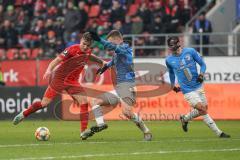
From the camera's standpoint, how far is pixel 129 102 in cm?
1670

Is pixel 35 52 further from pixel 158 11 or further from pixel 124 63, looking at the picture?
pixel 124 63

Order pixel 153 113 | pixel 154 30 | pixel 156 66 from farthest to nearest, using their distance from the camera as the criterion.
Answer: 1. pixel 154 30
2. pixel 156 66
3. pixel 153 113

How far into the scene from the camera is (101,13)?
105 feet

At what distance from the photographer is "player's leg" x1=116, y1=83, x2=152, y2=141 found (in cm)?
1659

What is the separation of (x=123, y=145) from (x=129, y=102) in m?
1.36

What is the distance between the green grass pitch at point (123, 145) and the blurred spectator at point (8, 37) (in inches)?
424

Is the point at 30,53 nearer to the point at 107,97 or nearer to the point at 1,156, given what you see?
the point at 107,97

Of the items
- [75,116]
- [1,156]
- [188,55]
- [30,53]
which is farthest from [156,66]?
[1,156]

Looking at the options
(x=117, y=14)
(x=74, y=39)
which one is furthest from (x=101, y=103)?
(x=117, y=14)

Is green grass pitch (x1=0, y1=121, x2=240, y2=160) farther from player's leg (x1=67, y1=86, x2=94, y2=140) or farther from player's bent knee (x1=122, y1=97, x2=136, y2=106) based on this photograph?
player's bent knee (x1=122, y1=97, x2=136, y2=106)

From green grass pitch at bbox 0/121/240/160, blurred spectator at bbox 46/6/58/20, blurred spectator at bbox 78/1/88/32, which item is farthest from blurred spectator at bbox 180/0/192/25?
green grass pitch at bbox 0/121/240/160

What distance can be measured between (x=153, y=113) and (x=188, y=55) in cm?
756

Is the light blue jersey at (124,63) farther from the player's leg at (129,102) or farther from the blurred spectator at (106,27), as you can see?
the blurred spectator at (106,27)

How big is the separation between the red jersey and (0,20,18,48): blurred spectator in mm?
13896
